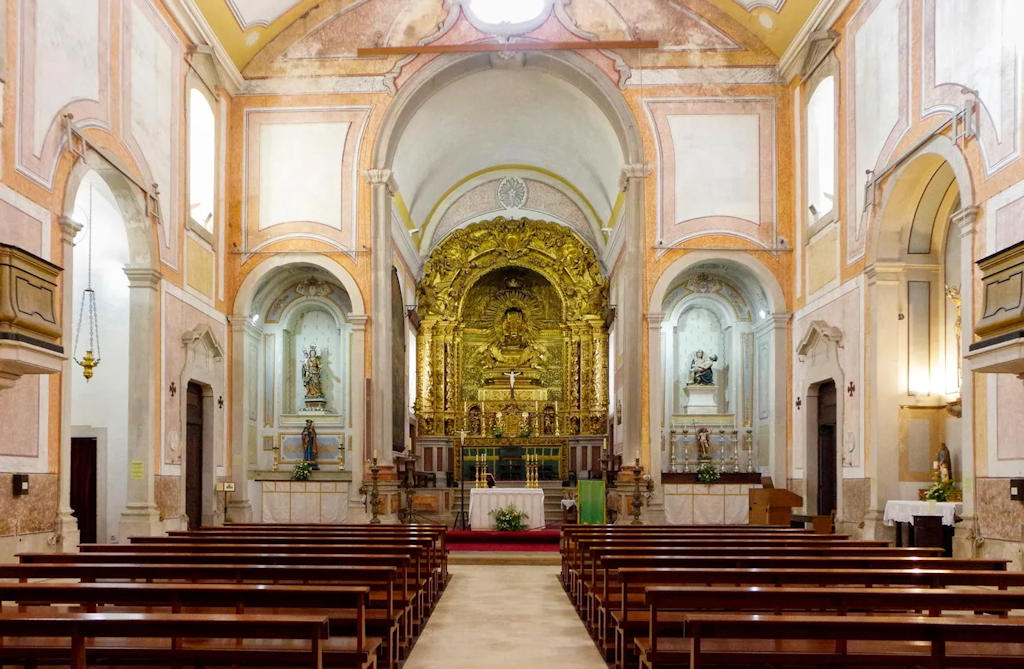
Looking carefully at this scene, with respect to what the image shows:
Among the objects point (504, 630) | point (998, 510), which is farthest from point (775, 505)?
point (504, 630)

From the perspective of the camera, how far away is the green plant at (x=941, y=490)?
39.8 ft

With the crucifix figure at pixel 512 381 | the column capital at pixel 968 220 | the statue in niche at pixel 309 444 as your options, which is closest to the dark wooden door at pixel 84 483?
the statue in niche at pixel 309 444

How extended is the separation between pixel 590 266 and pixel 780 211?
9534 millimetres

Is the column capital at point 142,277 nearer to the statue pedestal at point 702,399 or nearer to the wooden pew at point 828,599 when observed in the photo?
the wooden pew at point 828,599

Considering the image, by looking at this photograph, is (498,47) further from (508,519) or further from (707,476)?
(707,476)

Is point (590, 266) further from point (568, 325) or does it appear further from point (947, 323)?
point (947, 323)

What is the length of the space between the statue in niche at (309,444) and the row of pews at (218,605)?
11.1 m

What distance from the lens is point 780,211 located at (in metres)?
18.4

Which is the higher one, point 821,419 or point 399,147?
point 399,147

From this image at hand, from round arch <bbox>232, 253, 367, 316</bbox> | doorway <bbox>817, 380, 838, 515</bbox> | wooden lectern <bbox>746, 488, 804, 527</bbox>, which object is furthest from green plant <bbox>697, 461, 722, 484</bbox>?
round arch <bbox>232, 253, 367, 316</bbox>

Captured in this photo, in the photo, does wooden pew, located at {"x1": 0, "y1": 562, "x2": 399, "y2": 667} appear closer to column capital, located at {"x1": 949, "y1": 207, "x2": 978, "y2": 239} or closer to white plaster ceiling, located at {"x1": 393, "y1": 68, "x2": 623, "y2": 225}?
column capital, located at {"x1": 949, "y1": 207, "x2": 978, "y2": 239}

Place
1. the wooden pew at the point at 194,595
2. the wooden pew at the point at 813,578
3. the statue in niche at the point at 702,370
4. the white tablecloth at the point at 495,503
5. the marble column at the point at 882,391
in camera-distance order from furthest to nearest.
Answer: the statue in niche at the point at 702,370
the white tablecloth at the point at 495,503
the marble column at the point at 882,391
the wooden pew at the point at 813,578
the wooden pew at the point at 194,595

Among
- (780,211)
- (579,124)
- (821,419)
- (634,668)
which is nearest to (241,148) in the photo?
(579,124)

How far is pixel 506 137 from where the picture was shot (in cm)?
2450
